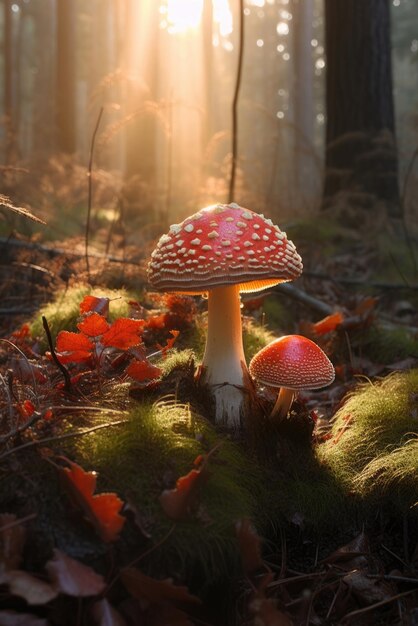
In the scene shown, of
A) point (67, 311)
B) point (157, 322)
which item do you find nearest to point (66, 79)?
point (67, 311)

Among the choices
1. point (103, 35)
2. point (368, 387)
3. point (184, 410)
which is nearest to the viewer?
point (184, 410)

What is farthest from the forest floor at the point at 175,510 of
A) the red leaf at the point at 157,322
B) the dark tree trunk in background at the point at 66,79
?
the dark tree trunk in background at the point at 66,79

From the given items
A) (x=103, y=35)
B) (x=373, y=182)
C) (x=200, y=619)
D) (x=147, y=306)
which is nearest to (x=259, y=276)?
(x=200, y=619)

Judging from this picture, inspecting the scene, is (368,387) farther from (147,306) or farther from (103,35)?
(103,35)

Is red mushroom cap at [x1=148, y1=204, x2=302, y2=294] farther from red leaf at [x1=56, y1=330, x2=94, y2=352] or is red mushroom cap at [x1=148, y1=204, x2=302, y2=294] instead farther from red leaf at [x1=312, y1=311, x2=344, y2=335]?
red leaf at [x1=312, y1=311, x2=344, y2=335]

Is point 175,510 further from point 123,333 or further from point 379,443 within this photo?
point 379,443

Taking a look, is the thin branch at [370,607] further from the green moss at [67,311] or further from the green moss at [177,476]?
the green moss at [67,311]

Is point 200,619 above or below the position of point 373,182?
below

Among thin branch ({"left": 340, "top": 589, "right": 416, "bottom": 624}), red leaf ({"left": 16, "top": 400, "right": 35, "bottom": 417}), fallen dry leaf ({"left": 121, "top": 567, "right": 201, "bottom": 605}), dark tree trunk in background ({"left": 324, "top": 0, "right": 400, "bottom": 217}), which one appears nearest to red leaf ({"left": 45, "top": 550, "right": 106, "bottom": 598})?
fallen dry leaf ({"left": 121, "top": 567, "right": 201, "bottom": 605})
